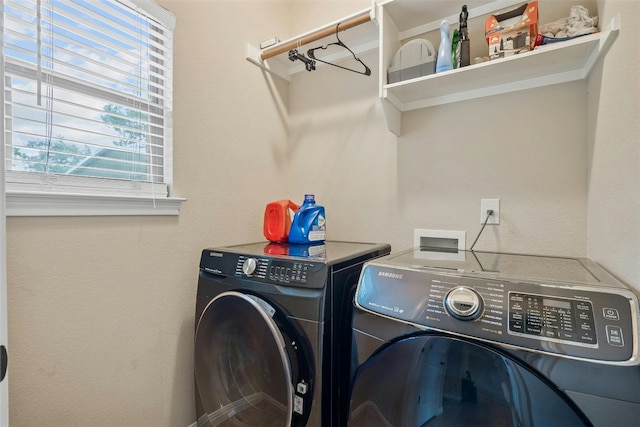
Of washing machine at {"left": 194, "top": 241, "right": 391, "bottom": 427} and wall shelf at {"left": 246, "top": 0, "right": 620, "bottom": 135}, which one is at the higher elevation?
wall shelf at {"left": 246, "top": 0, "right": 620, "bottom": 135}

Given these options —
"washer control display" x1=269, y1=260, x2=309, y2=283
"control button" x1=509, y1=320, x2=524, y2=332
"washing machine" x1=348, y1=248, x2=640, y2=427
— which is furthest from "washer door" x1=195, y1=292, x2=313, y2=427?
"control button" x1=509, y1=320, x2=524, y2=332

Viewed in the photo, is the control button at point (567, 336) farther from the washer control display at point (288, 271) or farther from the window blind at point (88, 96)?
the window blind at point (88, 96)

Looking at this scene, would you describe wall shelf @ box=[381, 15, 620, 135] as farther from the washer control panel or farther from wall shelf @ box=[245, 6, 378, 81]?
the washer control panel

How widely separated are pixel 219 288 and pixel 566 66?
1657mm

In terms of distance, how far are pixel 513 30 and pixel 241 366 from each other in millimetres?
1683

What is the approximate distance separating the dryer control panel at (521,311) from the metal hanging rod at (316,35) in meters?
1.24

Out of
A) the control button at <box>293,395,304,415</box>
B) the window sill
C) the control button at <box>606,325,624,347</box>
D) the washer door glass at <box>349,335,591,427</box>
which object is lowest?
the control button at <box>293,395,304,415</box>

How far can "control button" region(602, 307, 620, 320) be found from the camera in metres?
0.64

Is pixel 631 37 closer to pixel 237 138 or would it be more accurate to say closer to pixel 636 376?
pixel 636 376

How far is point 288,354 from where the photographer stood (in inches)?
39.8

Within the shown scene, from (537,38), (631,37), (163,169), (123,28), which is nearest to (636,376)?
(631,37)

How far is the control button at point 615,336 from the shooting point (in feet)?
2.00

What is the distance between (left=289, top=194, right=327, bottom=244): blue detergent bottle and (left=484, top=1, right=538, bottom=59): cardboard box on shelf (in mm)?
1035

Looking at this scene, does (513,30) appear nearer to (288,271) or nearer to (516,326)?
(516,326)
